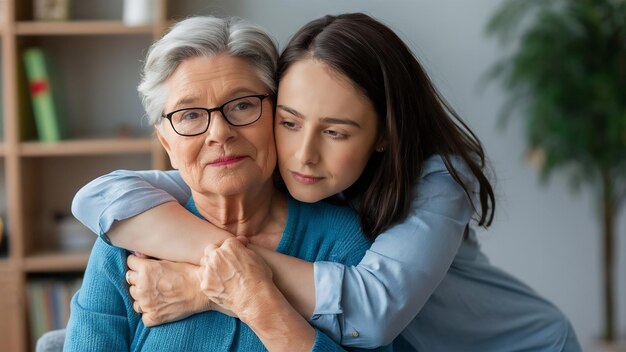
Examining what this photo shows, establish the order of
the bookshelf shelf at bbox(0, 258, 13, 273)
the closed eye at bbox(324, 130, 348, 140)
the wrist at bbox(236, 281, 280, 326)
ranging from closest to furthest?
1. the wrist at bbox(236, 281, 280, 326)
2. the closed eye at bbox(324, 130, 348, 140)
3. the bookshelf shelf at bbox(0, 258, 13, 273)

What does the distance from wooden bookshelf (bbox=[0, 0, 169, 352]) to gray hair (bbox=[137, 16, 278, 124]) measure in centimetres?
189

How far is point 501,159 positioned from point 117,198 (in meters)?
2.73

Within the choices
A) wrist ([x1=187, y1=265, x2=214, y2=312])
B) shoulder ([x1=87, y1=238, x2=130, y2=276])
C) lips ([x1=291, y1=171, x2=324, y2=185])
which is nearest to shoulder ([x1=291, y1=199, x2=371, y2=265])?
lips ([x1=291, y1=171, x2=324, y2=185])

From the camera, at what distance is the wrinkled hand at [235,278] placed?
1.46m

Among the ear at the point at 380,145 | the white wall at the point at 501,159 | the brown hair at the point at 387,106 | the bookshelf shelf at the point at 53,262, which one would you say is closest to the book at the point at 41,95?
the bookshelf shelf at the point at 53,262

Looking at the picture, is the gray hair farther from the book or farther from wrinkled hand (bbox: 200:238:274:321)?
the book

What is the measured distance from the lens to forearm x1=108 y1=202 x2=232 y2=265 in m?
1.56

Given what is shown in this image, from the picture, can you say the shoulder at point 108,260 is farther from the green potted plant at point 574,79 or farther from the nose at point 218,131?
the green potted plant at point 574,79

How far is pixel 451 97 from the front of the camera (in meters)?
3.90

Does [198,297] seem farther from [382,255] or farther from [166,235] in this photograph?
[382,255]

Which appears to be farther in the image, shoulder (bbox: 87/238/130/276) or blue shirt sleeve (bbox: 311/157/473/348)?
shoulder (bbox: 87/238/130/276)

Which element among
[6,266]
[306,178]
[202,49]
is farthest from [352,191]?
[6,266]

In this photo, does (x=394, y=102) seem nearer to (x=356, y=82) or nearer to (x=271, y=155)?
(x=356, y=82)

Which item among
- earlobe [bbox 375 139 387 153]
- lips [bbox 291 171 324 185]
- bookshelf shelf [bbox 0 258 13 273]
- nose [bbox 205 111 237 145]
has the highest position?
nose [bbox 205 111 237 145]
